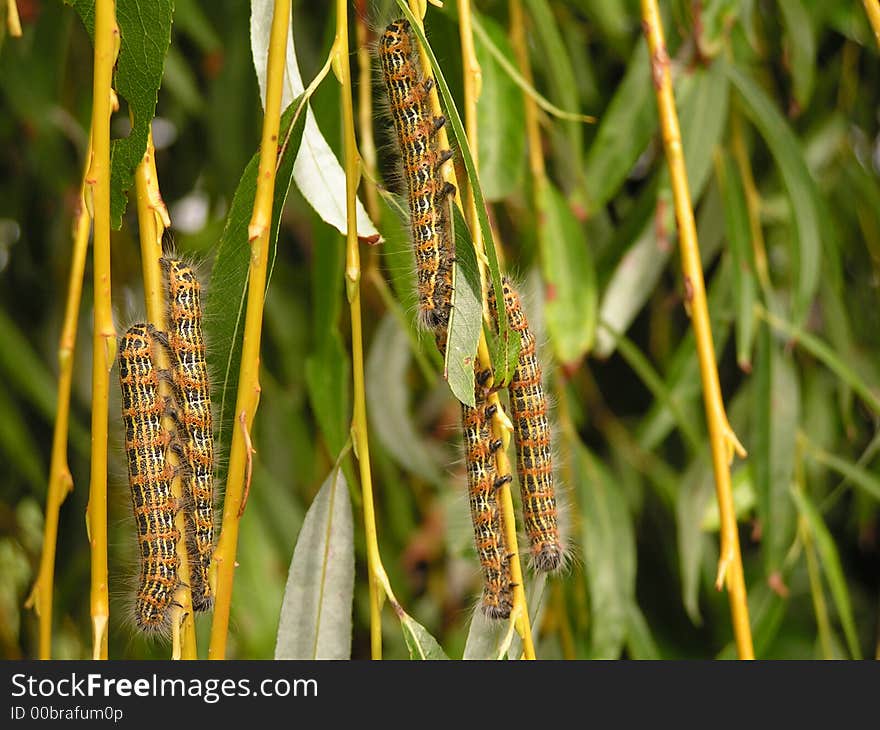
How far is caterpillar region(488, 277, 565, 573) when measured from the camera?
3.04ft

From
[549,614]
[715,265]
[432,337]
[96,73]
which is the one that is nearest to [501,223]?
[715,265]

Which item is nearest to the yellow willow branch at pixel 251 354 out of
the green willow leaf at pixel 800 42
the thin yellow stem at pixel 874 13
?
the thin yellow stem at pixel 874 13

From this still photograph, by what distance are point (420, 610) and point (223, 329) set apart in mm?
1386

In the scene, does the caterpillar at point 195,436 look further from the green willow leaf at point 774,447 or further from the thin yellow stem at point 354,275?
the green willow leaf at point 774,447

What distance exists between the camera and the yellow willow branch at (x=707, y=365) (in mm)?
821

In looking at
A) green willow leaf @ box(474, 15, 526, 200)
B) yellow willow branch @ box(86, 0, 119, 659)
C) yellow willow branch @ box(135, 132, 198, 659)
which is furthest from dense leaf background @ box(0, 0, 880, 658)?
yellow willow branch @ box(86, 0, 119, 659)

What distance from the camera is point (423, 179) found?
845mm

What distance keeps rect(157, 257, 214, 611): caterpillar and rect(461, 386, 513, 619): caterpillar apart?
222 mm

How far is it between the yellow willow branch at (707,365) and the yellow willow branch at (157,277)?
42cm

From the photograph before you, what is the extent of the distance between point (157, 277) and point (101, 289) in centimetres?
9

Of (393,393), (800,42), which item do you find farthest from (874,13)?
(393,393)

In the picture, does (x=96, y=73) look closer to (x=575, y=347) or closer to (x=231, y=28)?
(x=575, y=347)

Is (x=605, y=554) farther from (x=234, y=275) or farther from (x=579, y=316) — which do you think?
(x=234, y=275)

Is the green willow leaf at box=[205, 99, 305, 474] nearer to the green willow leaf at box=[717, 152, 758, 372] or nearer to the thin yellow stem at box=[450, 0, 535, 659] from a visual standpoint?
Answer: the thin yellow stem at box=[450, 0, 535, 659]
